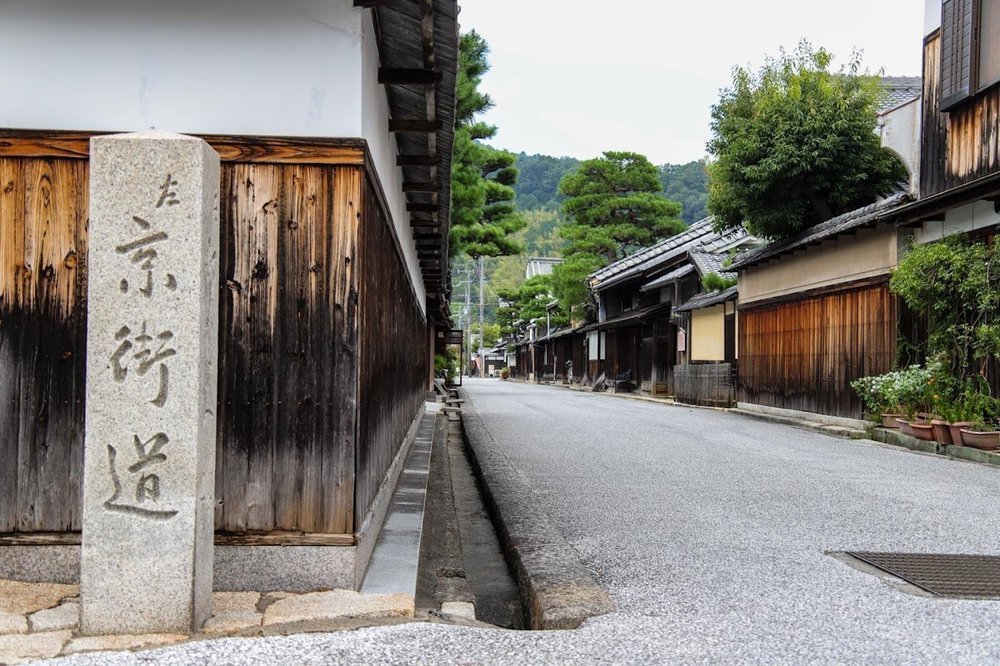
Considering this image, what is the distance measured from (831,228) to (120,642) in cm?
1797

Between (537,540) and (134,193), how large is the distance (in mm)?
3843

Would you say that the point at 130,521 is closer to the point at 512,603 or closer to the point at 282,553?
the point at 282,553

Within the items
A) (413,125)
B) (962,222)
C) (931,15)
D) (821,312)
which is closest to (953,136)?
(962,222)

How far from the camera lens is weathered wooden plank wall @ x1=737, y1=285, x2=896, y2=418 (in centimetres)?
1692

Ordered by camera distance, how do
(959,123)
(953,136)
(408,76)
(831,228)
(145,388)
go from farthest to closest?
(831,228)
(953,136)
(959,123)
(408,76)
(145,388)

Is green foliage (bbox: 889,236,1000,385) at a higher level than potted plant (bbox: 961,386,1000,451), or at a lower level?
higher

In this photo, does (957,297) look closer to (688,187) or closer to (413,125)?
(413,125)

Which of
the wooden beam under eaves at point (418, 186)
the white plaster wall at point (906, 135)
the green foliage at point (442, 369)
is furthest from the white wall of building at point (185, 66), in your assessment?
the green foliage at point (442, 369)

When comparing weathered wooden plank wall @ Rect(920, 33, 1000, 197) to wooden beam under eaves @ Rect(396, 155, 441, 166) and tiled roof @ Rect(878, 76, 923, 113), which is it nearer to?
tiled roof @ Rect(878, 76, 923, 113)

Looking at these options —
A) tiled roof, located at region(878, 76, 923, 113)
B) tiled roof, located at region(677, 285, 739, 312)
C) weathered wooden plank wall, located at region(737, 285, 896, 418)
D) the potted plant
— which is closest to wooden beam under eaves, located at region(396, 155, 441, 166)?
the potted plant

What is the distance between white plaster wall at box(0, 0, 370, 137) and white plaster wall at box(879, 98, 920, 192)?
14.4 m

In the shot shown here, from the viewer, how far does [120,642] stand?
395 centimetres

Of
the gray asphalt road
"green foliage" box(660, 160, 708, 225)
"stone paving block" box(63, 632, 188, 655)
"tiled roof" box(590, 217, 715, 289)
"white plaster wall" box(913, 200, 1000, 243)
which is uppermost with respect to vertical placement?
"green foliage" box(660, 160, 708, 225)

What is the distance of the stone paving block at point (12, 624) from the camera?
4.11 m
